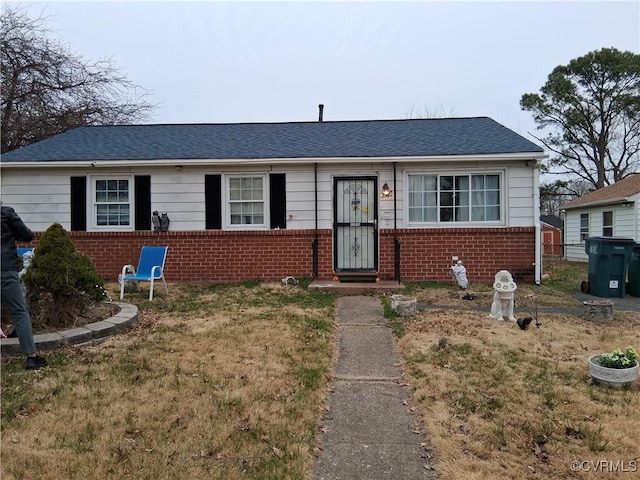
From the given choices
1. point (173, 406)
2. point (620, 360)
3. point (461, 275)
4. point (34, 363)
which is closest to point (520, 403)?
point (620, 360)

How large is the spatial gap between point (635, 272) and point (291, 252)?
7049 mm

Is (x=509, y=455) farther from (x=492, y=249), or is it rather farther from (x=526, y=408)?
(x=492, y=249)

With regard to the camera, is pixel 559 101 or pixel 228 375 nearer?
pixel 228 375

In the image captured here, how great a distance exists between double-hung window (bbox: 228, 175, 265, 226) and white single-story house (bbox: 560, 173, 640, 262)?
38.2 feet

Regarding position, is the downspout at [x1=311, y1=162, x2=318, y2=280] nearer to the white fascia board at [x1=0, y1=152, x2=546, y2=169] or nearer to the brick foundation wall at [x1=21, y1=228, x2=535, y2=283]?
the brick foundation wall at [x1=21, y1=228, x2=535, y2=283]

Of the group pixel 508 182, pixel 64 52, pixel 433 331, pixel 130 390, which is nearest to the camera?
pixel 130 390

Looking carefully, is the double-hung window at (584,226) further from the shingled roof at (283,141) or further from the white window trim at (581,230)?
the shingled roof at (283,141)

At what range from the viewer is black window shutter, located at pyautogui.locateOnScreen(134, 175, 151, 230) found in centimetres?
947

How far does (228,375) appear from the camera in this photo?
377 cm

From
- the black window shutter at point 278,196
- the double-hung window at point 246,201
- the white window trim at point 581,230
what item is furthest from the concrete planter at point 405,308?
the white window trim at point 581,230

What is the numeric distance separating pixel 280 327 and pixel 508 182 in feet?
20.5

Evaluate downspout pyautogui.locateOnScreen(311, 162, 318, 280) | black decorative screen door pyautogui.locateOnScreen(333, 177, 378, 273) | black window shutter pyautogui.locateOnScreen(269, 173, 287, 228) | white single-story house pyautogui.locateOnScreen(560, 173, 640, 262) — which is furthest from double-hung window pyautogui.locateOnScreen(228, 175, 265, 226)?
white single-story house pyautogui.locateOnScreen(560, 173, 640, 262)

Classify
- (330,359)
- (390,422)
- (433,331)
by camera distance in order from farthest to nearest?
1. (433,331)
2. (330,359)
3. (390,422)

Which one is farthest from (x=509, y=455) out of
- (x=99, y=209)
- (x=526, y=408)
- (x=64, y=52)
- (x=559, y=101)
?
(x=559, y=101)
